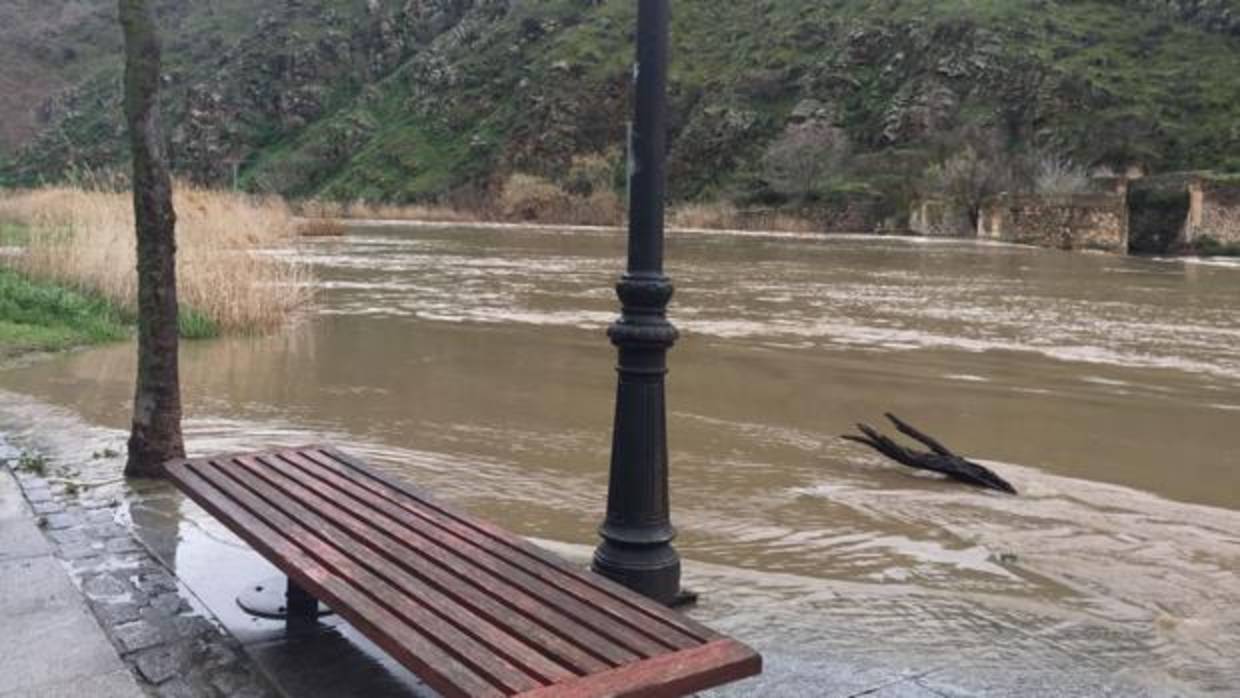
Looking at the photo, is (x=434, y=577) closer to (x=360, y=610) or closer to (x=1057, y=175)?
(x=360, y=610)

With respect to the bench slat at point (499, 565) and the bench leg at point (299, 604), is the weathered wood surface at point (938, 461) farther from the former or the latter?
the bench leg at point (299, 604)

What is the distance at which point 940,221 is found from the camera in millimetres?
46969

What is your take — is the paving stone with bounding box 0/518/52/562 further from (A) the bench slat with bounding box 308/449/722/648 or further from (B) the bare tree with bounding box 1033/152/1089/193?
(B) the bare tree with bounding box 1033/152/1089/193

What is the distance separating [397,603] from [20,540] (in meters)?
2.64

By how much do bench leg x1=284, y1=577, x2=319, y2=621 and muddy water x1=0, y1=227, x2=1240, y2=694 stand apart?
1.50 meters

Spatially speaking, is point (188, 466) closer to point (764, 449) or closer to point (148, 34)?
point (148, 34)

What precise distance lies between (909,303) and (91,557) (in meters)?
16.1

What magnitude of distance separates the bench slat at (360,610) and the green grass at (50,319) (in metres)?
8.57

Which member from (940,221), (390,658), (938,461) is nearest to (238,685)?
(390,658)

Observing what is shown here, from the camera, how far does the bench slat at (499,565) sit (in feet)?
10.1

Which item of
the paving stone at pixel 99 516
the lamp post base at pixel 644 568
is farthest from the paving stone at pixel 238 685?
the paving stone at pixel 99 516

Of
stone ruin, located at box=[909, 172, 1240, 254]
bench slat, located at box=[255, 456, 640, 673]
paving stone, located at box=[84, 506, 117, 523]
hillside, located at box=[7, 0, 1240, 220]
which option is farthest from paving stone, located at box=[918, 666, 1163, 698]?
hillside, located at box=[7, 0, 1240, 220]

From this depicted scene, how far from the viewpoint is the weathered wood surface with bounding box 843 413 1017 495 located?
288 inches

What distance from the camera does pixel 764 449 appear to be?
27.4 ft
